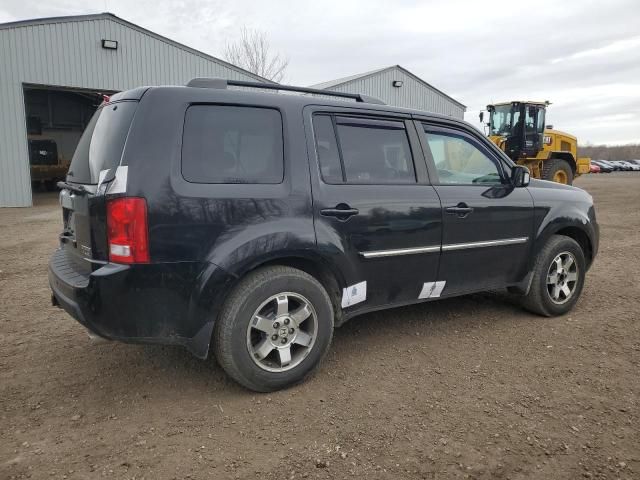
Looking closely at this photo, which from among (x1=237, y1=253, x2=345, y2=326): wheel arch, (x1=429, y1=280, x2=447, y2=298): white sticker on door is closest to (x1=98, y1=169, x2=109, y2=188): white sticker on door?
(x1=237, y1=253, x2=345, y2=326): wheel arch

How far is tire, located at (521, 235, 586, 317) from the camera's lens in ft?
14.3

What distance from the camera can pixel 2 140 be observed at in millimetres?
15422

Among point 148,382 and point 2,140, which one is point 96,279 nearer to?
point 148,382

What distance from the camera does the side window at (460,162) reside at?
12.6 feet

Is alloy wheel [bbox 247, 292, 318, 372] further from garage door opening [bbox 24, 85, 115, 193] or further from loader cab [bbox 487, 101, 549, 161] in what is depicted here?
garage door opening [bbox 24, 85, 115, 193]

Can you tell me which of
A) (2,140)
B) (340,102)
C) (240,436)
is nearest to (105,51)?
(2,140)

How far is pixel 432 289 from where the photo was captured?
3.78 meters

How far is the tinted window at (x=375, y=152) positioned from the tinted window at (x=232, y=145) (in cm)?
53

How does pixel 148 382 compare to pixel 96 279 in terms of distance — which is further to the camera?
pixel 148 382

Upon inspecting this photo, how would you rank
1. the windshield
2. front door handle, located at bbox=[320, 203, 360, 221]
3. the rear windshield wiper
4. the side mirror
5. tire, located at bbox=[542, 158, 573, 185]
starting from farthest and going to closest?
tire, located at bbox=[542, 158, 573, 185] < the windshield < the side mirror < front door handle, located at bbox=[320, 203, 360, 221] < the rear windshield wiper

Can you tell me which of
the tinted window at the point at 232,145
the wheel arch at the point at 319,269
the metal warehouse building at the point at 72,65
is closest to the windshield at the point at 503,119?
the metal warehouse building at the point at 72,65

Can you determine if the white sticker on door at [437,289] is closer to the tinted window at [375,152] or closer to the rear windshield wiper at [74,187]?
the tinted window at [375,152]

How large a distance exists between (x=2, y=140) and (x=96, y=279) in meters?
15.9

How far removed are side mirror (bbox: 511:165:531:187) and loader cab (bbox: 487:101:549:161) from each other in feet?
43.6
